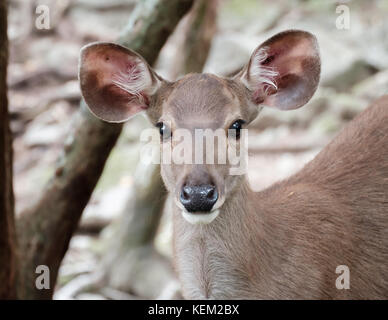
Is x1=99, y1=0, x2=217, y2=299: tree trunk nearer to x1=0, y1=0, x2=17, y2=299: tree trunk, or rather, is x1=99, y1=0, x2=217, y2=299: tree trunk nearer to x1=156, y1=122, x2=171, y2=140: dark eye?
x1=0, y1=0, x2=17, y2=299: tree trunk

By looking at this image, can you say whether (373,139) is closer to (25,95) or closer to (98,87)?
(98,87)

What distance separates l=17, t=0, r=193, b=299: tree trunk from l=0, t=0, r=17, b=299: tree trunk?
1.32 ft

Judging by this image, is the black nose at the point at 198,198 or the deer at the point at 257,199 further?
the deer at the point at 257,199

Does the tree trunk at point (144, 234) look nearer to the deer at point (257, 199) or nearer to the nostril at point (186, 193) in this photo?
the deer at point (257, 199)

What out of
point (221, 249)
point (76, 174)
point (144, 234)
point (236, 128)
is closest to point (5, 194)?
point (76, 174)

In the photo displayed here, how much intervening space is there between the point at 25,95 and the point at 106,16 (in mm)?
3558

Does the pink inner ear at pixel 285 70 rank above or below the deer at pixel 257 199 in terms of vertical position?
above

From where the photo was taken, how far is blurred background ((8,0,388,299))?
801 cm

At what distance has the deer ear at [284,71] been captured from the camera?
4.36m

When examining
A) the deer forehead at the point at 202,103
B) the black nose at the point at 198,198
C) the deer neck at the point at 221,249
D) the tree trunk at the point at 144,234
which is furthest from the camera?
the tree trunk at the point at 144,234

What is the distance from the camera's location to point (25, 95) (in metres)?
15.1

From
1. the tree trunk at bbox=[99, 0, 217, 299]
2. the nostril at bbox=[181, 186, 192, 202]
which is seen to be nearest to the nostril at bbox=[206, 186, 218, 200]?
the nostril at bbox=[181, 186, 192, 202]

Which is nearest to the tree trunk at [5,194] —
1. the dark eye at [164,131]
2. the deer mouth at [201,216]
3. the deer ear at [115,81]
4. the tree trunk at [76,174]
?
the tree trunk at [76,174]
